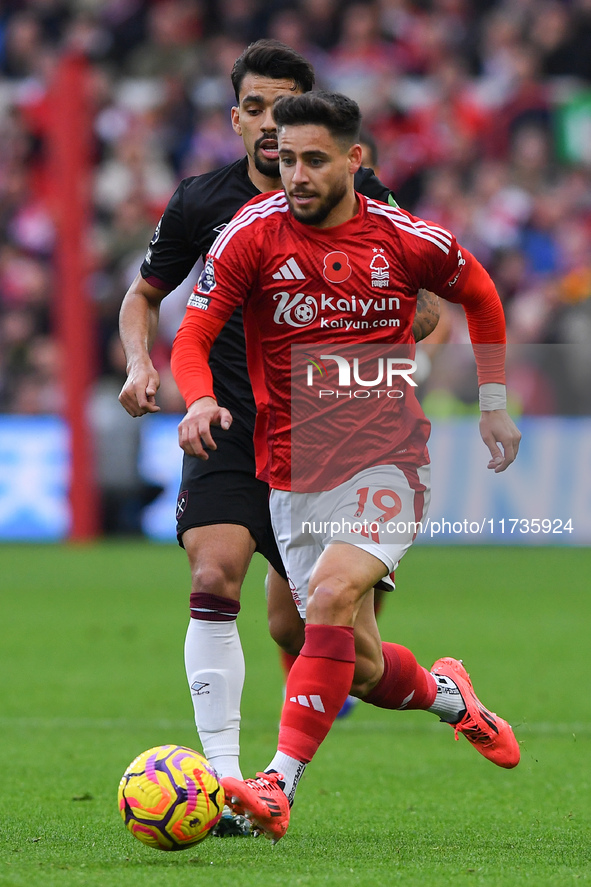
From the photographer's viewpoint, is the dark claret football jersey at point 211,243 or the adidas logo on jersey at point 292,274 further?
the dark claret football jersey at point 211,243

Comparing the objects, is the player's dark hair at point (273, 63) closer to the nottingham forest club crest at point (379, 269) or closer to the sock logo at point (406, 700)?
the nottingham forest club crest at point (379, 269)

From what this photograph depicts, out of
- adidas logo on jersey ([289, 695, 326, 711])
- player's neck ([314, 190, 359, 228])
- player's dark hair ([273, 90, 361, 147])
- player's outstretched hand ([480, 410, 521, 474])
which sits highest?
player's dark hair ([273, 90, 361, 147])

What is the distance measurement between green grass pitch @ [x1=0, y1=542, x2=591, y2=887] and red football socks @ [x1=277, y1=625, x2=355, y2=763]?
0.94 ft

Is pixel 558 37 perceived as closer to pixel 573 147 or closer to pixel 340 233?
pixel 573 147

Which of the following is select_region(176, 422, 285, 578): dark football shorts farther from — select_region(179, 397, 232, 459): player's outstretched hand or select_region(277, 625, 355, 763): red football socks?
select_region(179, 397, 232, 459): player's outstretched hand

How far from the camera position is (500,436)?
4.50m

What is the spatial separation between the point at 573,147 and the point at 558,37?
4.70 ft

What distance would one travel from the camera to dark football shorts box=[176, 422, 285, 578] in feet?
15.0

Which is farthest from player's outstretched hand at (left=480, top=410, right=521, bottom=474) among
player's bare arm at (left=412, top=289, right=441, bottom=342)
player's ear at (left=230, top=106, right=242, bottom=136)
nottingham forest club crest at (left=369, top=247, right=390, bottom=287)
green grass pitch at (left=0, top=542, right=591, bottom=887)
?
player's ear at (left=230, top=106, right=242, bottom=136)

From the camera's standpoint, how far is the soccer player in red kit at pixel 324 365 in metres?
4.05

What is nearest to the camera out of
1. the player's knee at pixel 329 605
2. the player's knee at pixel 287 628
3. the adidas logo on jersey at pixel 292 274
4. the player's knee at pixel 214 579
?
the player's knee at pixel 329 605

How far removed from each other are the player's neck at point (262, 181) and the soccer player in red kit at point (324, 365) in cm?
45

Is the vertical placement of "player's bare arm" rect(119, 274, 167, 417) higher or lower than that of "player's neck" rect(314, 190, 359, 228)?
lower

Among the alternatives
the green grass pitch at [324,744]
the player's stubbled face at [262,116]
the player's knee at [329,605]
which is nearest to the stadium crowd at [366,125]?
the green grass pitch at [324,744]
